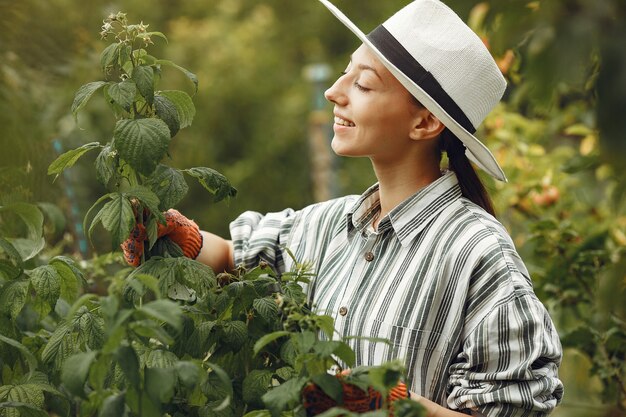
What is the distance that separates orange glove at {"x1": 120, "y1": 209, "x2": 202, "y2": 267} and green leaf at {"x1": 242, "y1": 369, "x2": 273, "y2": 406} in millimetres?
325

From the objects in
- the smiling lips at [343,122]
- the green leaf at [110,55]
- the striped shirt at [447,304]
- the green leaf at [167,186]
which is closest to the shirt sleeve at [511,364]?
the striped shirt at [447,304]

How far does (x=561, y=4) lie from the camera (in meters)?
0.90

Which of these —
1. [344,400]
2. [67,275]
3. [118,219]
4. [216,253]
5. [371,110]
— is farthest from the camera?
[216,253]

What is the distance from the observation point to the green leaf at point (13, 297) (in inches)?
70.6

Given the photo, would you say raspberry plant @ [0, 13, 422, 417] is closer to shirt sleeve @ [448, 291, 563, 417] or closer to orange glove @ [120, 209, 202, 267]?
orange glove @ [120, 209, 202, 267]

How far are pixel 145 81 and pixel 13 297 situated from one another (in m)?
0.47

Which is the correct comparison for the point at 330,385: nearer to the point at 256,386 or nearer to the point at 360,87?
the point at 256,386

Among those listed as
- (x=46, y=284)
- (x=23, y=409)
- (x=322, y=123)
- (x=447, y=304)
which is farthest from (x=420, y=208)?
(x=322, y=123)

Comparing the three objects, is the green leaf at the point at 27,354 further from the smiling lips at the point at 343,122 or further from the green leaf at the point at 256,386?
the smiling lips at the point at 343,122

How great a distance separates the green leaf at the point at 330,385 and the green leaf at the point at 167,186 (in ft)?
1.46

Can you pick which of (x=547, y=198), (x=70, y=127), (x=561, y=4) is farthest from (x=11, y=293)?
(x=547, y=198)

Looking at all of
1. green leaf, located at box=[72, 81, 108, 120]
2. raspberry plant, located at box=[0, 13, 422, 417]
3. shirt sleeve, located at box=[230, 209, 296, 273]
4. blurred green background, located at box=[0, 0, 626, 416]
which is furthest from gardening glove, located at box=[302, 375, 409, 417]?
shirt sleeve, located at box=[230, 209, 296, 273]

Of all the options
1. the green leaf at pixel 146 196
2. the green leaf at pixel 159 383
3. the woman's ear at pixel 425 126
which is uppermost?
the woman's ear at pixel 425 126

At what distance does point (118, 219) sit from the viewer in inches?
63.6
